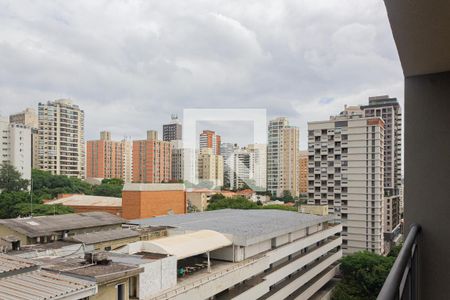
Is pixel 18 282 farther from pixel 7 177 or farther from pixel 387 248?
pixel 7 177

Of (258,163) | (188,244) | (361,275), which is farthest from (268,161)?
(188,244)

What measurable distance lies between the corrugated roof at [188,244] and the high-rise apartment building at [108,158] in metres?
24.3

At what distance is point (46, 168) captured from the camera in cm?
2861

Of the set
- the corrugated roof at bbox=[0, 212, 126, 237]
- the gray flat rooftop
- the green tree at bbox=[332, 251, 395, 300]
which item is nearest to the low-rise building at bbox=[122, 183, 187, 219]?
the corrugated roof at bbox=[0, 212, 126, 237]

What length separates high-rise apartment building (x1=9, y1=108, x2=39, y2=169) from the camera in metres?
27.8

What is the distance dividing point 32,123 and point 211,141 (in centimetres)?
1706

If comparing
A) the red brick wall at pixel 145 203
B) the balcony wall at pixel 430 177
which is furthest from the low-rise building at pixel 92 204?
the balcony wall at pixel 430 177

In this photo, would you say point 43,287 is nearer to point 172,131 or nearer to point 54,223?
point 54,223

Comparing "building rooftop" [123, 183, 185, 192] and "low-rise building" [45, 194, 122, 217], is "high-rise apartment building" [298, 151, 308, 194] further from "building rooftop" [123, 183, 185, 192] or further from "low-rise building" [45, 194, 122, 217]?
"low-rise building" [45, 194, 122, 217]

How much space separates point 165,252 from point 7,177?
1842 cm

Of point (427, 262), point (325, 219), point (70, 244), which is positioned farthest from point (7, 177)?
point (427, 262)

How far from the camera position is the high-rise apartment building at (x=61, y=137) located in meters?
28.4

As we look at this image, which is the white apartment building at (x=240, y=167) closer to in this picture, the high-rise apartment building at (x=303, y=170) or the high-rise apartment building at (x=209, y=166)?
the high-rise apartment building at (x=209, y=166)

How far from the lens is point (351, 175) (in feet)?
52.1
